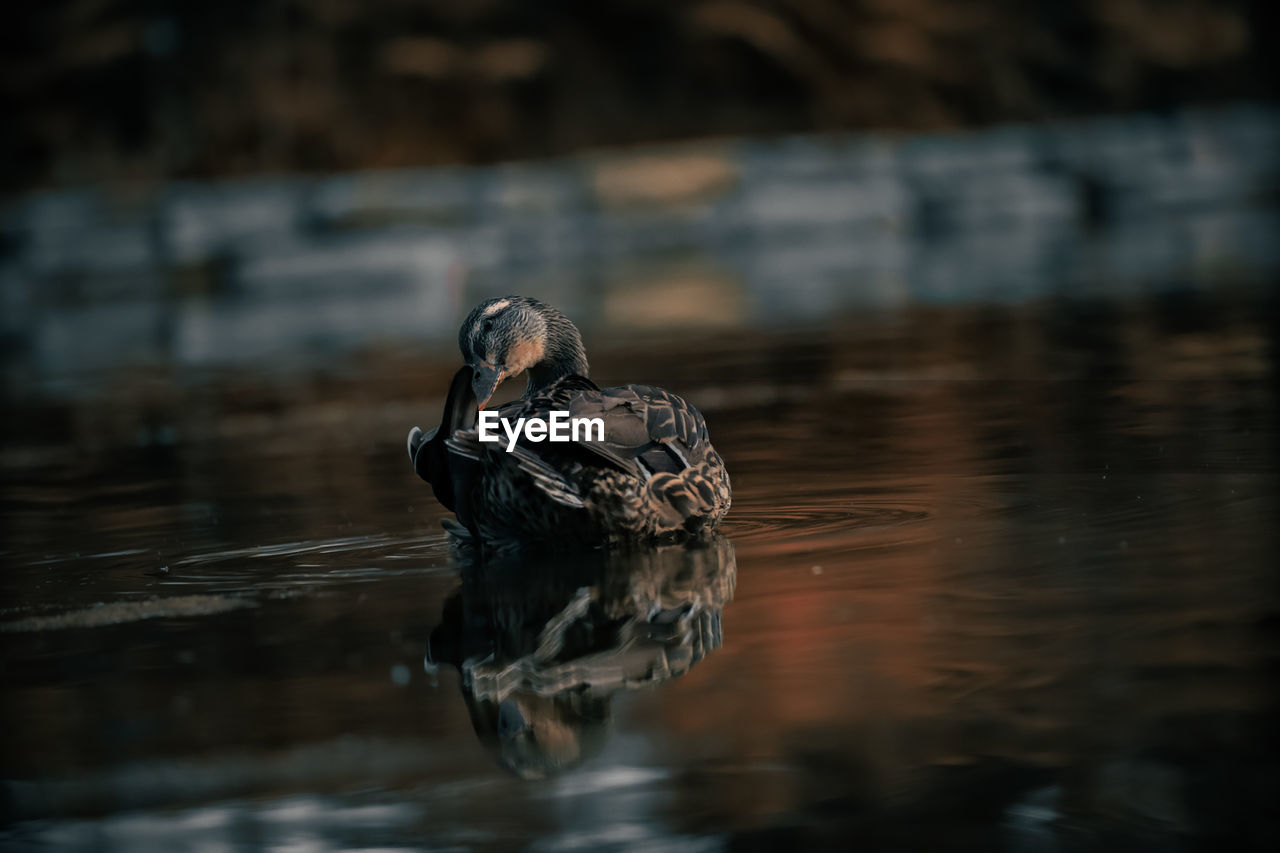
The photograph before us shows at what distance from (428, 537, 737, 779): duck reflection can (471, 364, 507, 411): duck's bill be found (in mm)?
655

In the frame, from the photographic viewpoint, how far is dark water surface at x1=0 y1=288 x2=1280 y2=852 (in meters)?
3.96

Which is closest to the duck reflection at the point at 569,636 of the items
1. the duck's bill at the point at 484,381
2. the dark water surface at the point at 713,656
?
the dark water surface at the point at 713,656

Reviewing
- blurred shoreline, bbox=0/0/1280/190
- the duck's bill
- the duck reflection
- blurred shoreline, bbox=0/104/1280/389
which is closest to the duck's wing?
the duck reflection

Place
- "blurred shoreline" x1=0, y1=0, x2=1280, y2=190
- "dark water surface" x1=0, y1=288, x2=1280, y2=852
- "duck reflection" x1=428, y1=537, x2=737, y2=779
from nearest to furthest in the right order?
"dark water surface" x1=0, y1=288, x2=1280, y2=852, "duck reflection" x1=428, y1=537, x2=737, y2=779, "blurred shoreline" x1=0, y1=0, x2=1280, y2=190

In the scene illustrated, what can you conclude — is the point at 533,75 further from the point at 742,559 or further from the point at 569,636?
the point at 569,636

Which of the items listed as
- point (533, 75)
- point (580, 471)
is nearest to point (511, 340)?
point (580, 471)

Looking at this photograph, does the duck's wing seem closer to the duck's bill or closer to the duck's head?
the duck's bill

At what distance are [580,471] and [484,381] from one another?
951 millimetres

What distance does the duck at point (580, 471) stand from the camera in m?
6.41

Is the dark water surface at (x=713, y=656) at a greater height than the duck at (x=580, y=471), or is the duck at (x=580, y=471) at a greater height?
the duck at (x=580, y=471)

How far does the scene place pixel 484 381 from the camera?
7289mm

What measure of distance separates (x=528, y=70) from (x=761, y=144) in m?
18.6

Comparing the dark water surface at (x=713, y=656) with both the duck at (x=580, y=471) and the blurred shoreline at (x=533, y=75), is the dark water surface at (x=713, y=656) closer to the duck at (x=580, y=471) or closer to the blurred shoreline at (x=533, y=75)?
the duck at (x=580, y=471)

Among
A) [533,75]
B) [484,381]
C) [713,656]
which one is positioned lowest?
[713,656]
